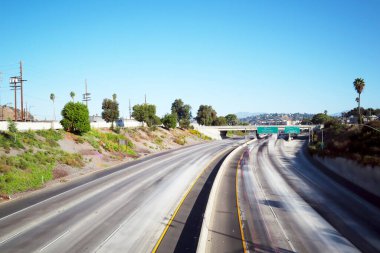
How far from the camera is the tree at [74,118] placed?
188 feet

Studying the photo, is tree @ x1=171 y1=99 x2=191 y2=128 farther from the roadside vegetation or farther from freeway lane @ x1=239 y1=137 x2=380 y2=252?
freeway lane @ x1=239 y1=137 x2=380 y2=252

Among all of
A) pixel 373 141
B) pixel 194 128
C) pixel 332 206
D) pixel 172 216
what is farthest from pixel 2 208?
pixel 194 128

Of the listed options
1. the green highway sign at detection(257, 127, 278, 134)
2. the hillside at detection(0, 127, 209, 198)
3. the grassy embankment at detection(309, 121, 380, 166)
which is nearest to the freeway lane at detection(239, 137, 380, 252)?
the grassy embankment at detection(309, 121, 380, 166)

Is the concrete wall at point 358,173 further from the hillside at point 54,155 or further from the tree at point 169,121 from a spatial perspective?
the tree at point 169,121

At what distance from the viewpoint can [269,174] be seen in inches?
1761

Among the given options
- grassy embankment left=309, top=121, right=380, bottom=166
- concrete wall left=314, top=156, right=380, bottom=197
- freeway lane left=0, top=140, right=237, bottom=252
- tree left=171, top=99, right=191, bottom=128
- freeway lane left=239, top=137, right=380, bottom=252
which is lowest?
freeway lane left=239, top=137, right=380, bottom=252

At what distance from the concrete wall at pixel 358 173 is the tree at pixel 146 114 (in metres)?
61.3

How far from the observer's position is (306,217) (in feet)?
78.6

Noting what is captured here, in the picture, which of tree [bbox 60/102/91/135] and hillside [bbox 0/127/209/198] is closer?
hillside [bbox 0/127/209/198]

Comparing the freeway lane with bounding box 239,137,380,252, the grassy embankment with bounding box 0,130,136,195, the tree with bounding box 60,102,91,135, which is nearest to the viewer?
the freeway lane with bounding box 239,137,380,252

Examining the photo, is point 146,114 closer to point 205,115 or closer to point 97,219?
point 97,219

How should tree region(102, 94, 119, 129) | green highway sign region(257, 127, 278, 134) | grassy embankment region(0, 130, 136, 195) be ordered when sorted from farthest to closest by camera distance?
1. green highway sign region(257, 127, 278, 134)
2. tree region(102, 94, 119, 129)
3. grassy embankment region(0, 130, 136, 195)

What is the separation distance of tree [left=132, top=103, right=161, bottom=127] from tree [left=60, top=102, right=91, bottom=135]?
35.2m

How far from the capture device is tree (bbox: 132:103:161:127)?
94.1 m
